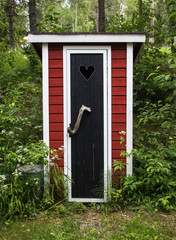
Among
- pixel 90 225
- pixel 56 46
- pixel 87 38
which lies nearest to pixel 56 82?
pixel 56 46

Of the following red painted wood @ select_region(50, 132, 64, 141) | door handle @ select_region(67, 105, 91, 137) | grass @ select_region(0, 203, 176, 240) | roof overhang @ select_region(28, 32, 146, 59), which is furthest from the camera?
red painted wood @ select_region(50, 132, 64, 141)

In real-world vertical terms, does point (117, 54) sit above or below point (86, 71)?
above

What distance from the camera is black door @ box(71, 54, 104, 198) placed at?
341cm

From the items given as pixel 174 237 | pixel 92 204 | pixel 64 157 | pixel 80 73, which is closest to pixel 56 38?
pixel 80 73

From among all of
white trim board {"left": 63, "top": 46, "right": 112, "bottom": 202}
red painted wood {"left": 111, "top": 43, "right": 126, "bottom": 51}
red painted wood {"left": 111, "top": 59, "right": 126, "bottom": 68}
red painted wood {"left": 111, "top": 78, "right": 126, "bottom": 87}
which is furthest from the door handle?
red painted wood {"left": 111, "top": 43, "right": 126, "bottom": 51}

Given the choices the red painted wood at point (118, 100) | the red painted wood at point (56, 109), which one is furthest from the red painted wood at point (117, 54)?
the red painted wood at point (56, 109)

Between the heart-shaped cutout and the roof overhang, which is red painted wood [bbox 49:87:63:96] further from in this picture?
the roof overhang

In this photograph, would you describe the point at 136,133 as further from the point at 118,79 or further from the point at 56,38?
the point at 56,38

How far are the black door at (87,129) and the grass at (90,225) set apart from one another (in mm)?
360

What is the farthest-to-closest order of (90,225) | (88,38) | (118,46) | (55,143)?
(55,143), (118,46), (88,38), (90,225)

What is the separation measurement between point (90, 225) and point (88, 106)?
1727mm

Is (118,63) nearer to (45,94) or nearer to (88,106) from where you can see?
(88,106)

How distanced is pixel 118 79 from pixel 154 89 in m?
2.72

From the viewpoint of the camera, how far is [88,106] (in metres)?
3.46
